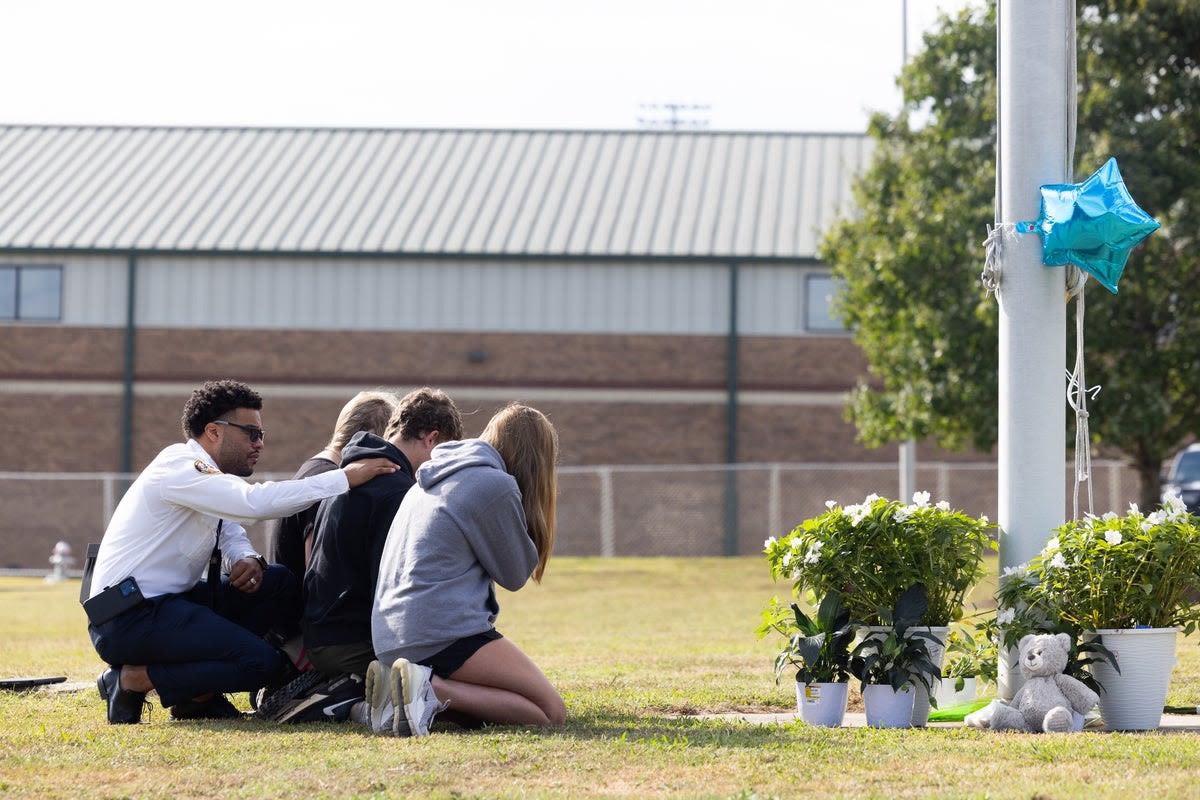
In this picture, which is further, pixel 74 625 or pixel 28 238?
pixel 28 238

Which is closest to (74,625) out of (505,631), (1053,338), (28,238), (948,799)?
(505,631)

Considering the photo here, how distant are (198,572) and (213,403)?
0.82 metres

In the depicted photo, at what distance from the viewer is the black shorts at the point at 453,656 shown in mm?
6664

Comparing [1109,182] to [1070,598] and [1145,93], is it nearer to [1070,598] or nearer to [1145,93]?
[1070,598]

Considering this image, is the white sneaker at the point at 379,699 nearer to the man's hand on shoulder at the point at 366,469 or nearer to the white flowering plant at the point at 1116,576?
the man's hand on shoulder at the point at 366,469

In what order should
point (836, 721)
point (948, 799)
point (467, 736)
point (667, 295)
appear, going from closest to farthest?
point (948, 799) < point (467, 736) < point (836, 721) < point (667, 295)

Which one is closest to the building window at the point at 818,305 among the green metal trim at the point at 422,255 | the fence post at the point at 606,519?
the green metal trim at the point at 422,255

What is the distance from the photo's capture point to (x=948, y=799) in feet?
16.2

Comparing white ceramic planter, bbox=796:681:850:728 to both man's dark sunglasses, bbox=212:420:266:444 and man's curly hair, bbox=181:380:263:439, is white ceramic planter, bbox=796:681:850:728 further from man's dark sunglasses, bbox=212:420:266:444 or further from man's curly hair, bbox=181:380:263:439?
man's curly hair, bbox=181:380:263:439

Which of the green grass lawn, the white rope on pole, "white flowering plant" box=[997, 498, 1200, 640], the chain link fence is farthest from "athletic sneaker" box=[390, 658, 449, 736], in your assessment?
the chain link fence

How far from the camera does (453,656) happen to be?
6.66 metres

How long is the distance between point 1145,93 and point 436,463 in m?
15.0

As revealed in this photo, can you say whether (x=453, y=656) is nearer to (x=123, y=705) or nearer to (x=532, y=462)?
(x=532, y=462)

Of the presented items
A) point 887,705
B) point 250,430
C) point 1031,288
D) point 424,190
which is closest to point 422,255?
point 424,190
